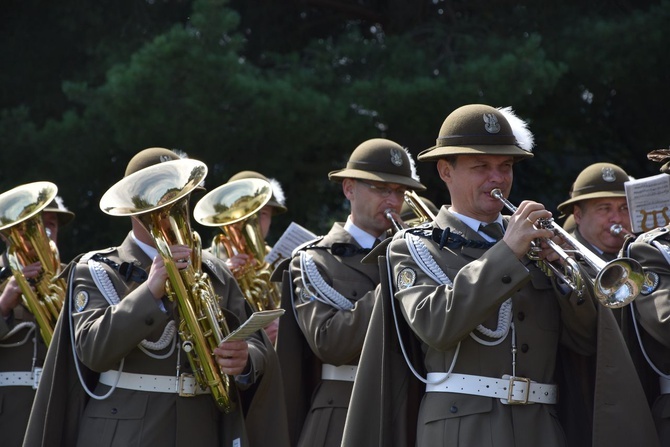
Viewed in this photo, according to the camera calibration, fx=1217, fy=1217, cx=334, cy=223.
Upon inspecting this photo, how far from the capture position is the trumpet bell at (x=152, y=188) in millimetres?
5762

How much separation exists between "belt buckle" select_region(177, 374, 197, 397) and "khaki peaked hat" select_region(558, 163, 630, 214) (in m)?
3.68

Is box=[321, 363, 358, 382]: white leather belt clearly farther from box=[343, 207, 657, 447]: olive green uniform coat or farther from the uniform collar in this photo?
the uniform collar

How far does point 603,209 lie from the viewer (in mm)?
8586

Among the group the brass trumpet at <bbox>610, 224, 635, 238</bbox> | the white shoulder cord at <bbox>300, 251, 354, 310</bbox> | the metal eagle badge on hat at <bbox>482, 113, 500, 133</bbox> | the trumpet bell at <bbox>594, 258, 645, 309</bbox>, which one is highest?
the metal eagle badge on hat at <bbox>482, 113, 500, 133</bbox>

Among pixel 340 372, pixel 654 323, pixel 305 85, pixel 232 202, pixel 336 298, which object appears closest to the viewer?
pixel 654 323

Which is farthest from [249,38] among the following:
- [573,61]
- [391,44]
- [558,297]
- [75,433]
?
[558,297]

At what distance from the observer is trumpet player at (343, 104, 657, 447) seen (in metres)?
4.94

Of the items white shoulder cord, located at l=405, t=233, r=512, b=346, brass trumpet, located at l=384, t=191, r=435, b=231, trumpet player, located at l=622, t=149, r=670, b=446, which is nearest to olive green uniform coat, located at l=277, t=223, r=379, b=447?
brass trumpet, located at l=384, t=191, r=435, b=231

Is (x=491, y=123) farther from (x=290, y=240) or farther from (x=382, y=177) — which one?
(x=290, y=240)

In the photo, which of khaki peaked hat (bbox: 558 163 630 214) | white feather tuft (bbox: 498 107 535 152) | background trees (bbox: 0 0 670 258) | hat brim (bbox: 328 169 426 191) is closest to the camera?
white feather tuft (bbox: 498 107 535 152)

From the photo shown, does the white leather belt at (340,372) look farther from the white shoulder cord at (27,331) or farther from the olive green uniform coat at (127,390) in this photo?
the white shoulder cord at (27,331)

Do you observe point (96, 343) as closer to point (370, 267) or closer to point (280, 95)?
point (370, 267)

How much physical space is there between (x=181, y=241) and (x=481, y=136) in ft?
5.12

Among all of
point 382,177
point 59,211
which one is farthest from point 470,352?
point 59,211
